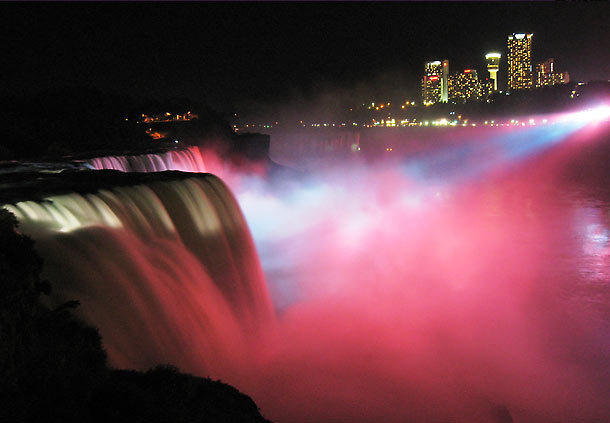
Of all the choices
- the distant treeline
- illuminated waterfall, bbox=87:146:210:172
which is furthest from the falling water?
the distant treeline

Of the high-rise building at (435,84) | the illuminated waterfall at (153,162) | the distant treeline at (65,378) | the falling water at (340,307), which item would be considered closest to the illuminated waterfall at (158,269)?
the falling water at (340,307)

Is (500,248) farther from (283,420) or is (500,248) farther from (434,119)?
(434,119)

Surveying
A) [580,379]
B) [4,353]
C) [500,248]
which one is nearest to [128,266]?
[4,353]

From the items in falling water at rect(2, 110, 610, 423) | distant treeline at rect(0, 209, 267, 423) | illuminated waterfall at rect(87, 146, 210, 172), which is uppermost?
illuminated waterfall at rect(87, 146, 210, 172)

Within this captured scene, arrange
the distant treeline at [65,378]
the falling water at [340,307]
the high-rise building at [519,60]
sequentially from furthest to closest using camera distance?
1. the high-rise building at [519,60]
2. the falling water at [340,307]
3. the distant treeline at [65,378]

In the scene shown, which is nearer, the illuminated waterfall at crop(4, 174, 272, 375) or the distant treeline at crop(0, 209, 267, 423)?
the distant treeline at crop(0, 209, 267, 423)

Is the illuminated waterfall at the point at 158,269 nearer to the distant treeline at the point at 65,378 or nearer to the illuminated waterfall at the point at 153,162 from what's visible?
the distant treeline at the point at 65,378

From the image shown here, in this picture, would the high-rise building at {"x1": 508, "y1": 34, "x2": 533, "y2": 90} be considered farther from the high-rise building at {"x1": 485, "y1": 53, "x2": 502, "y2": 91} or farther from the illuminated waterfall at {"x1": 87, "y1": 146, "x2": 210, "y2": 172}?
the illuminated waterfall at {"x1": 87, "y1": 146, "x2": 210, "y2": 172}
